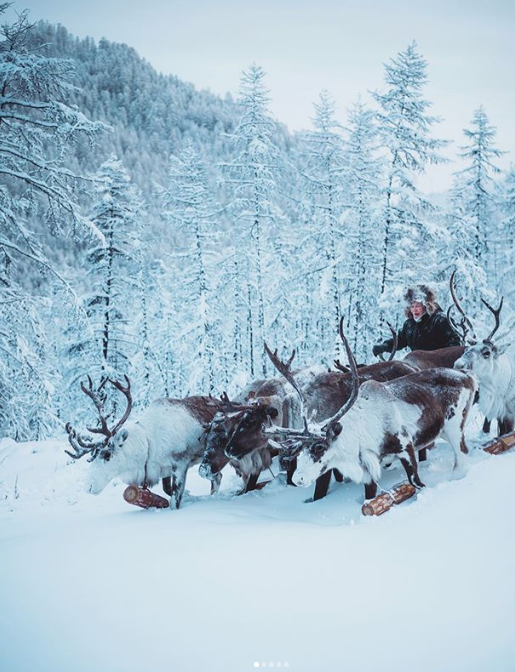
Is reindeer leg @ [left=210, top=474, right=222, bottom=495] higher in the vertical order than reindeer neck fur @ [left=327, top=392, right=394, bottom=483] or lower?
lower

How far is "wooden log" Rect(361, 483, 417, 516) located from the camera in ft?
14.5

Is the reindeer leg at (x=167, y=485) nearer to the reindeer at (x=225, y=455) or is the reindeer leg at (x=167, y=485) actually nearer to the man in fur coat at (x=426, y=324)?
the reindeer at (x=225, y=455)

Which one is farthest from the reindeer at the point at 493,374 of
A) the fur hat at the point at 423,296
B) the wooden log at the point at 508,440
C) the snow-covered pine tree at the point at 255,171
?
the snow-covered pine tree at the point at 255,171

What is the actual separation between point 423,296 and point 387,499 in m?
4.35

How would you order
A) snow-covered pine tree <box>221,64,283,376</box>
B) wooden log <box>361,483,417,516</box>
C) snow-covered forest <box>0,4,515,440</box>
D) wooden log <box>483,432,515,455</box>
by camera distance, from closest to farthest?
wooden log <box>361,483,417,516</box> → wooden log <box>483,432,515,455</box> → snow-covered forest <box>0,4,515,440</box> → snow-covered pine tree <box>221,64,283,376</box>

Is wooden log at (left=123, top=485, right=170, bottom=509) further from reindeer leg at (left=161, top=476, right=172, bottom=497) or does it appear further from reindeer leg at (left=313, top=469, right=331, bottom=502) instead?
reindeer leg at (left=313, top=469, right=331, bottom=502)

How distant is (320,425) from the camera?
5059 millimetres

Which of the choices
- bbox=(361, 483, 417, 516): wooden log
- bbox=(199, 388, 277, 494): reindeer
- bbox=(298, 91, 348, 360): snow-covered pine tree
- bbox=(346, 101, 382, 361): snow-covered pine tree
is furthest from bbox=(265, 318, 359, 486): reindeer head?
bbox=(346, 101, 382, 361): snow-covered pine tree

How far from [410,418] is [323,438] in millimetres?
1047

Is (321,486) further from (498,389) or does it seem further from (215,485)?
(498,389)

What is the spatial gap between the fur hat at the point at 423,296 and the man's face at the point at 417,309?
0.17 feet

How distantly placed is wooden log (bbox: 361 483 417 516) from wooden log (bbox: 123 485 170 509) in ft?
9.42

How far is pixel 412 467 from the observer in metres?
4.94

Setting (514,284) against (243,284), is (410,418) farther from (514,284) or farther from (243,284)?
(514,284)
